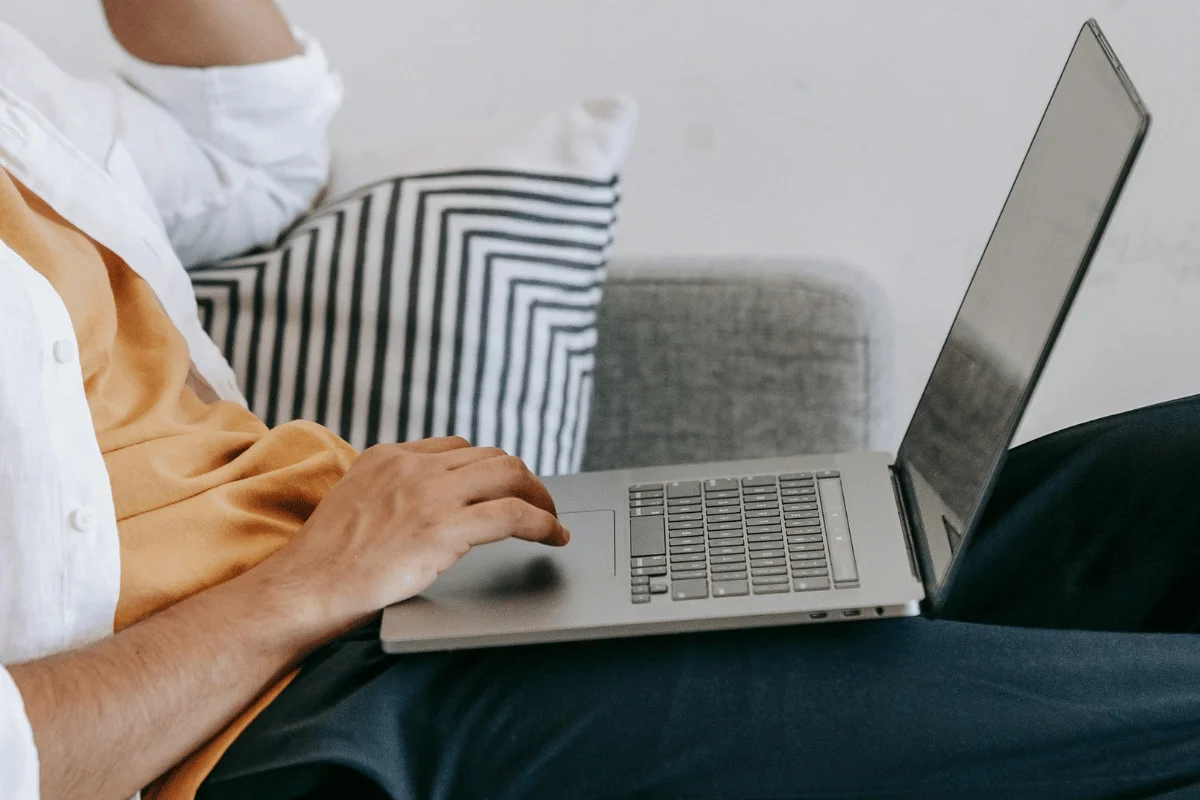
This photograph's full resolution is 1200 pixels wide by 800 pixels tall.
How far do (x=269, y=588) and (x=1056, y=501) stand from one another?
0.56m

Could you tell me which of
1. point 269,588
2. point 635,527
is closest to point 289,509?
point 269,588

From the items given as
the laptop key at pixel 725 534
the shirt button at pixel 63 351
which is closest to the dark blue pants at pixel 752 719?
the laptop key at pixel 725 534

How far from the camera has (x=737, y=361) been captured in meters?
1.15

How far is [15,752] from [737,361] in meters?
0.74

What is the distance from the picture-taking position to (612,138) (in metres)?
1.08

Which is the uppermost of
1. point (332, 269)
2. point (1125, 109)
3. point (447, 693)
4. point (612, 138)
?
point (1125, 109)

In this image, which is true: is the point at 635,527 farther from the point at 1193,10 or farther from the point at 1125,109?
the point at 1193,10

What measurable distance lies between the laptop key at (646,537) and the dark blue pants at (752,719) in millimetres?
95

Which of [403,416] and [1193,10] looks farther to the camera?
[1193,10]

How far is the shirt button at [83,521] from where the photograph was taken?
725 millimetres

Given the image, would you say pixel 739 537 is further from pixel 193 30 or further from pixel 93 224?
pixel 193 30

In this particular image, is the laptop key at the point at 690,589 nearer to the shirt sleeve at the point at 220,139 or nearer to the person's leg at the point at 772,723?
the person's leg at the point at 772,723

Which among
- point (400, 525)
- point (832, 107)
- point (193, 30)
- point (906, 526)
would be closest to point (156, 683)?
point (400, 525)

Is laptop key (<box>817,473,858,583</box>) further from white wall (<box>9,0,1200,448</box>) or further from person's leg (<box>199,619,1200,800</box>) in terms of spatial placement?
white wall (<box>9,0,1200,448</box>)
